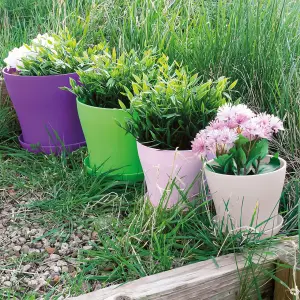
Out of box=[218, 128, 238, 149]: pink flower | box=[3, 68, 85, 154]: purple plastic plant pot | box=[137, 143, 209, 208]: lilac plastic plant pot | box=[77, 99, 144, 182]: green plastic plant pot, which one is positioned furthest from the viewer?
box=[3, 68, 85, 154]: purple plastic plant pot

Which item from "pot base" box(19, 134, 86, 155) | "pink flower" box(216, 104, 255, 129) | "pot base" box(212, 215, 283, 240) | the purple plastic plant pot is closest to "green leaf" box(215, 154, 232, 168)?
"pink flower" box(216, 104, 255, 129)

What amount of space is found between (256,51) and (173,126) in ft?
2.09

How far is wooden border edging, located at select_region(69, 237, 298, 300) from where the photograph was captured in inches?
62.1

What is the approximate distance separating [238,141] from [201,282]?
48cm

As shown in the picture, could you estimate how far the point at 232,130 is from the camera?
178 centimetres

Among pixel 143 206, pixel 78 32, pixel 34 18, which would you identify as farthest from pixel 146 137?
pixel 34 18

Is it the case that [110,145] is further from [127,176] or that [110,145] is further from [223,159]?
[223,159]

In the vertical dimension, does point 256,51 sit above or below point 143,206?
above

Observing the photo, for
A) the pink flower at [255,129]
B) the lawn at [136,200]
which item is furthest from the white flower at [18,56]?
the pink flower at [255,129]

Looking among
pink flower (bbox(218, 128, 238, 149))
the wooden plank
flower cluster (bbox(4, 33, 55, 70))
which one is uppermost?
pink flower (bbox(218, 128, 238, 149))

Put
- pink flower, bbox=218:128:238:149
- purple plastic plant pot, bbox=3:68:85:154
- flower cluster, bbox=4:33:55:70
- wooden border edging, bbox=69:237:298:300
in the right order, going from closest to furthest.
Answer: wooden border edging, bbox=69:237:298:300, pink flower, bbox=218:128:238:149, purple plastic plant pot, bbox=3:68:85:154, flower cluster, bbox=4:33:55:70

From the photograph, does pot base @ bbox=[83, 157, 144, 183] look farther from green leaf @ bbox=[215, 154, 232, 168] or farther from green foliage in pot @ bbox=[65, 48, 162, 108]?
green leaf @ bbox=[215, 154, 232, 168]

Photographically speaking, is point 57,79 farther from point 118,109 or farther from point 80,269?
point 80,269

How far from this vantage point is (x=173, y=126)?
2.09m
